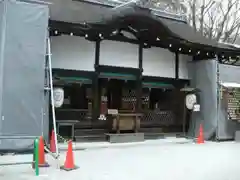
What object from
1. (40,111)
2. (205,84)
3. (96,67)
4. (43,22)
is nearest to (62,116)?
(96,67)

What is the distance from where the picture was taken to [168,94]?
1636cm

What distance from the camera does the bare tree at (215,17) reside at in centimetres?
2795

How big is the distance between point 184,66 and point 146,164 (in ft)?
27.1

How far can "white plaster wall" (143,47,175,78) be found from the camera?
1501cm

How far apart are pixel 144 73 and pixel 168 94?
7.10ft

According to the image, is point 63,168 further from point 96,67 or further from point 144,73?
point 144,73

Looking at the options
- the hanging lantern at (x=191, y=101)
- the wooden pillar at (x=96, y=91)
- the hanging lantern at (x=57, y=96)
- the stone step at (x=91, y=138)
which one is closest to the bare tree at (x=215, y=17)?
the hanging lantern at (x=191, y=101)

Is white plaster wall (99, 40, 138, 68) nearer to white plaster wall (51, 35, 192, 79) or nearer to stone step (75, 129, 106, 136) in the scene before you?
white plaster wall (51, 35, 192, 79)

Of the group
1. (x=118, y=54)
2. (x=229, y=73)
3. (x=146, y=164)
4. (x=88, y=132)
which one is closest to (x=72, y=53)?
(x=118, y=54)

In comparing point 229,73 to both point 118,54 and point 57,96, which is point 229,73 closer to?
point 118,54

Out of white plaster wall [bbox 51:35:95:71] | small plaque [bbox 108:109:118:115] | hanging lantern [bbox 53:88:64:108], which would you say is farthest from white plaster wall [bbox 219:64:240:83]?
hanging lantern [bbox 53:88:64:108]

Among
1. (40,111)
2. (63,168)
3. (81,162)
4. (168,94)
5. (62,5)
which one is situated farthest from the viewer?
(168,94)

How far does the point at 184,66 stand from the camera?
53.6 feet

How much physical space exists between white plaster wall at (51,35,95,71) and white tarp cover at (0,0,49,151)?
2.63 meters
